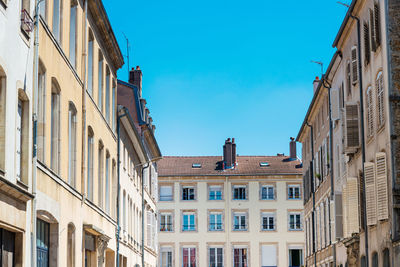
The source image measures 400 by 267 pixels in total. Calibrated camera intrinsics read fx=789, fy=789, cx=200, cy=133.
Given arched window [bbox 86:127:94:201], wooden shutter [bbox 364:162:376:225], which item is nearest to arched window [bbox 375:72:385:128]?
wooden shutter [bbox 364:162:376:225]

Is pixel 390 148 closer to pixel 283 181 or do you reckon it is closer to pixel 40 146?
pixel 40 146

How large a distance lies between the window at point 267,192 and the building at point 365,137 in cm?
3709

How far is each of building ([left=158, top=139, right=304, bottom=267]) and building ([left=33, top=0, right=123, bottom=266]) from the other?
44709 mm

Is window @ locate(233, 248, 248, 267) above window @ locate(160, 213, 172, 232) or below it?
below

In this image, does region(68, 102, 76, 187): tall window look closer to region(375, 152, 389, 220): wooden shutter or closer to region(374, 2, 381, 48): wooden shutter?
region(375, 152, 389, 220): wooden shutter

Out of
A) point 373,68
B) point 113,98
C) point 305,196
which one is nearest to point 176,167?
point 305,196

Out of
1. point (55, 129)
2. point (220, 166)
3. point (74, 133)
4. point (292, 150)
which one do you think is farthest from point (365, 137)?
point (292, 150)

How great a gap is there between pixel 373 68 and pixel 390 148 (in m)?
3.85

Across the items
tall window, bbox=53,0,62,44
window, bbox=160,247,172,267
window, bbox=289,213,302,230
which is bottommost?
window, bbox=160,247,172,267

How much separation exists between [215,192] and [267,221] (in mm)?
5861

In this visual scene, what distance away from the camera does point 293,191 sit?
7800 cm

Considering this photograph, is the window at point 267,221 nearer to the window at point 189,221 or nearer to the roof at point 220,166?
the roof at point 220,166

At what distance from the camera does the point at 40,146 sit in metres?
18.7

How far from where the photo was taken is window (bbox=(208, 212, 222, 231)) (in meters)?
77.3
